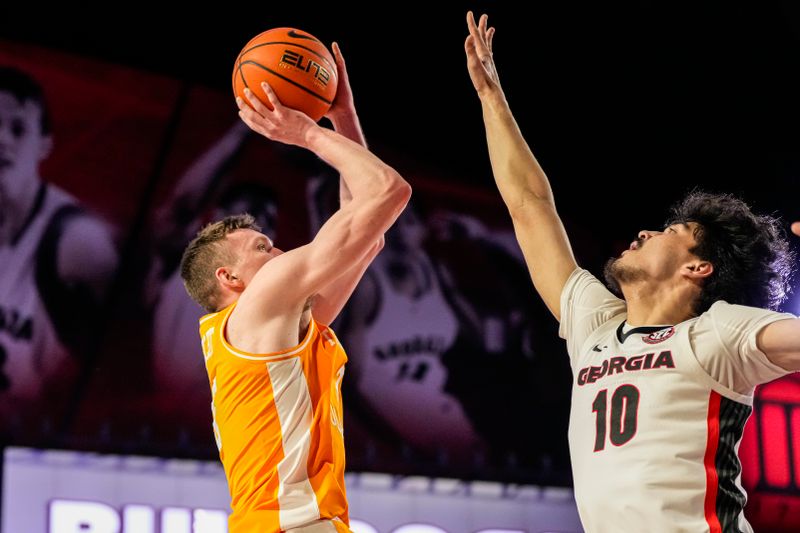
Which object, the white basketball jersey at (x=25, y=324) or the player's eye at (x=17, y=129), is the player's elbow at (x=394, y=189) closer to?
the white basketball jersey at (x=25, y=324)

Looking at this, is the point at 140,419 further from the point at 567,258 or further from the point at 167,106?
the point at 567,258

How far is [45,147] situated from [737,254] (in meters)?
5.02

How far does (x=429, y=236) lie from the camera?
7945mm

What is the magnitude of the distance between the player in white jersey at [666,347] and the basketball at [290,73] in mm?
577

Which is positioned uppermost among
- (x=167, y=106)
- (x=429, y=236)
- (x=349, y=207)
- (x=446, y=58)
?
(x=446, y=58)

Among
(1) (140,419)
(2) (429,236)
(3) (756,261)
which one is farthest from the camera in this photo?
(2) (429,236)

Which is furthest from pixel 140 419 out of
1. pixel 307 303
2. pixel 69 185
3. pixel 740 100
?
pixel 740 100

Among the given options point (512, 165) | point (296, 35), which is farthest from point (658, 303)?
point (296, 35)

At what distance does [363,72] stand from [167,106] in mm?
1534

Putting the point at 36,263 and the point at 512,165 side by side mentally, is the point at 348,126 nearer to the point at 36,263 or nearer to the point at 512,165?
the point at 512,165

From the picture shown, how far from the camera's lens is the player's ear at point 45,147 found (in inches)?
266

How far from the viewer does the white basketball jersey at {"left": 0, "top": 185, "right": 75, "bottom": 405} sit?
20.5ft

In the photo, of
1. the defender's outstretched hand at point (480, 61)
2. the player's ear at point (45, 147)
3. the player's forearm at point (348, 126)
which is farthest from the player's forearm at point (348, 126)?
the player's ear at point (45, 147)

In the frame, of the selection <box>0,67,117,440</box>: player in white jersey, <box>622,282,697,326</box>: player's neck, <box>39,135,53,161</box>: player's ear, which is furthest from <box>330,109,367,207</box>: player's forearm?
<box>39,135,53,161</box>: player's ear
